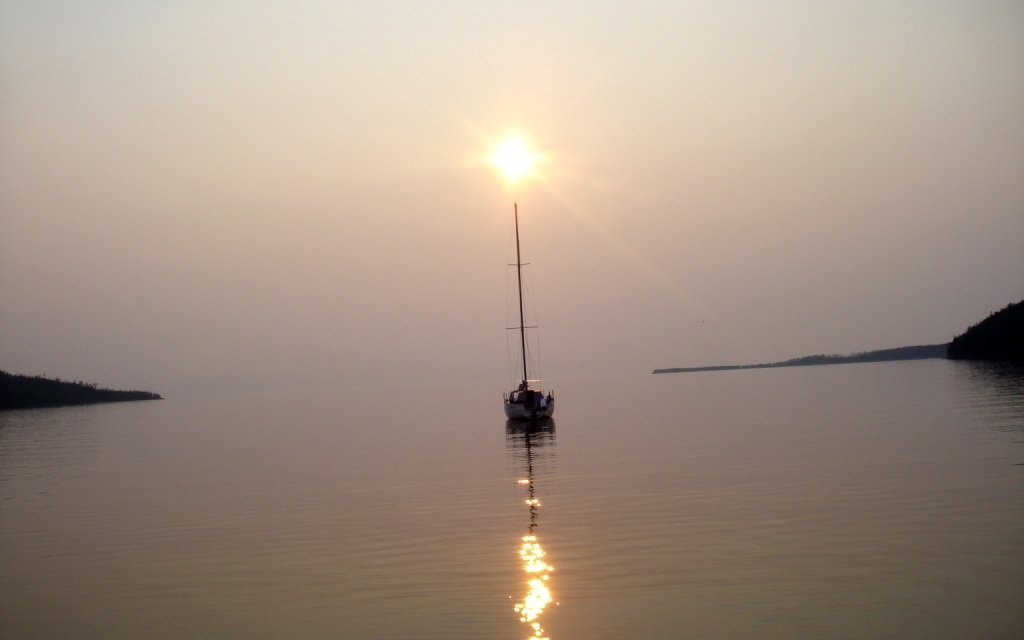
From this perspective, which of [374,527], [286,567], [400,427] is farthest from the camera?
[400,427]

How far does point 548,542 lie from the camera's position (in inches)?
1137

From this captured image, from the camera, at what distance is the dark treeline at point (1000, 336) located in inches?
6673

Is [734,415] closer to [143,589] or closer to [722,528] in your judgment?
[722,528]

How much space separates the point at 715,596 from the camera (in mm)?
21406

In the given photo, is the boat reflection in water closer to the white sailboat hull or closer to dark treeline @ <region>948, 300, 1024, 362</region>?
the white sailboat hull

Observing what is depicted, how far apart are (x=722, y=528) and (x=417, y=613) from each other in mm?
11185

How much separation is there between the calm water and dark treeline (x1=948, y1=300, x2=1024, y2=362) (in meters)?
120

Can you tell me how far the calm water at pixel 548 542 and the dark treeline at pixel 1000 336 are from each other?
394ft

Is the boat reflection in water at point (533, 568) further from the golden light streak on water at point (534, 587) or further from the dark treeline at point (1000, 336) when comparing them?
the dark treeline at point (1000, 336)

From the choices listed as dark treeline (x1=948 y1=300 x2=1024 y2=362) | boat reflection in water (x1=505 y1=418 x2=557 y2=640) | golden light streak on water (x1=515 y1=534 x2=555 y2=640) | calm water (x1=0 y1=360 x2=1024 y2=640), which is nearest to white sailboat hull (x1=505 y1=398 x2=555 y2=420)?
calm water (x1=0 y1=360 x2=1024 y2=640)

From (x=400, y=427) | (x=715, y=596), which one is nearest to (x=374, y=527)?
(x=715, y=596)

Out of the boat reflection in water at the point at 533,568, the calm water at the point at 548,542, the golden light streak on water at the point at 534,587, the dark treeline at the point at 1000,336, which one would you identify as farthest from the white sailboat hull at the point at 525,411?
the dark treeline at the point at 1000,336

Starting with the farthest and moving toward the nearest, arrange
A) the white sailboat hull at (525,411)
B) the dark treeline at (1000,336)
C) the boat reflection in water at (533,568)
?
the dark treeline at (1000,336) → the white sailboat hull at (525,411) → the boat reflection in water at (533,568)

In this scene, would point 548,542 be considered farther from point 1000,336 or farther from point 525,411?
point 1000,336
